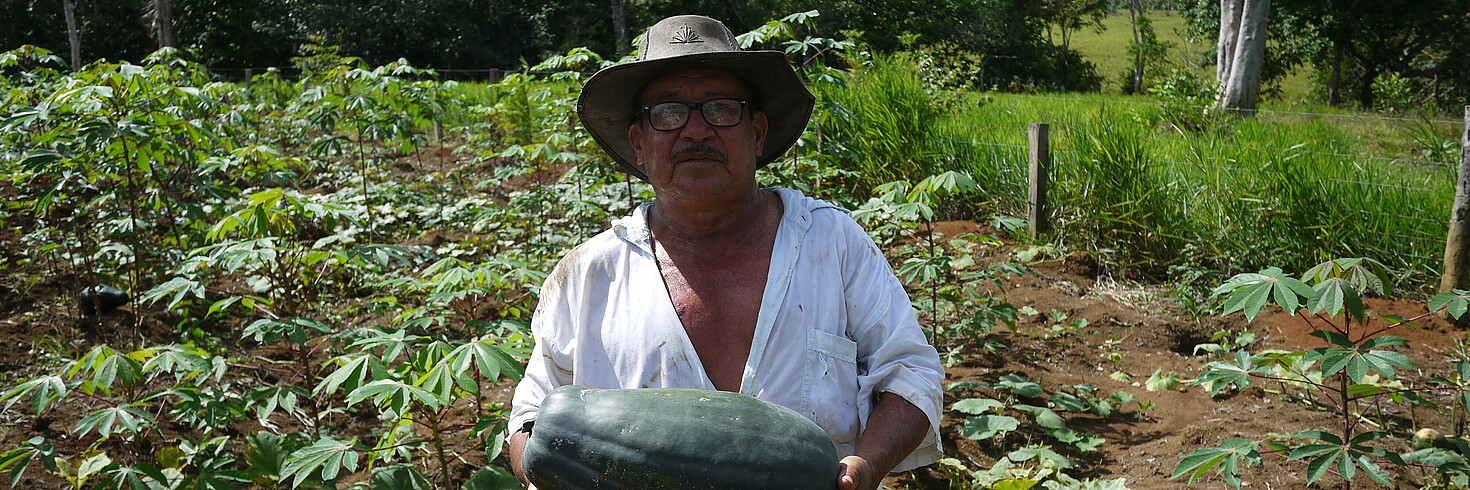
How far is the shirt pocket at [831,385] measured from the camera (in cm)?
163

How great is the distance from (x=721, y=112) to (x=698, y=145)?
72 mm

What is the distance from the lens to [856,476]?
1443mm

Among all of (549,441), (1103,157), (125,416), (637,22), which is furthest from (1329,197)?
(637,22)

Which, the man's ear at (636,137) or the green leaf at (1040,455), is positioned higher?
the man's ear at (636,137)

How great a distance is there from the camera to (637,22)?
79.8 ft

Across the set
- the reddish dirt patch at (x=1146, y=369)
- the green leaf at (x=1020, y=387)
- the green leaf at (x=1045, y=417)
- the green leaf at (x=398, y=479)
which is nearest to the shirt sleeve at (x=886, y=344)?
the green leaf at (x=398, y=479)

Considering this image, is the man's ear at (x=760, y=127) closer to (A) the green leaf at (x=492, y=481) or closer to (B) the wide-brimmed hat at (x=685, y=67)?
(B) the wide-brimmed hat at (x=685, y=67)

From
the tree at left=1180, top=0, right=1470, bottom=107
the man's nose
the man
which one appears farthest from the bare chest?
the tree at left=1180, top=0, right=1470, bottom=107

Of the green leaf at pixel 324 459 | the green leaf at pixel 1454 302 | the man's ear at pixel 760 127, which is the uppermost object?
the man's ear at pixel 760 127

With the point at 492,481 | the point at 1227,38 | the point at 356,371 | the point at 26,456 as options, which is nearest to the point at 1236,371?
the point at 492,481

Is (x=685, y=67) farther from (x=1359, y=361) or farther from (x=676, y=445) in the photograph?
(x=1359, y=361)

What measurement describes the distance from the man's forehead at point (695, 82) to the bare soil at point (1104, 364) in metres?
1.74

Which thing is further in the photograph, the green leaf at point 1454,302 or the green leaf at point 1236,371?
the green leaf at point 1236,371

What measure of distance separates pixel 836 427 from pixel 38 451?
194 centimetres
